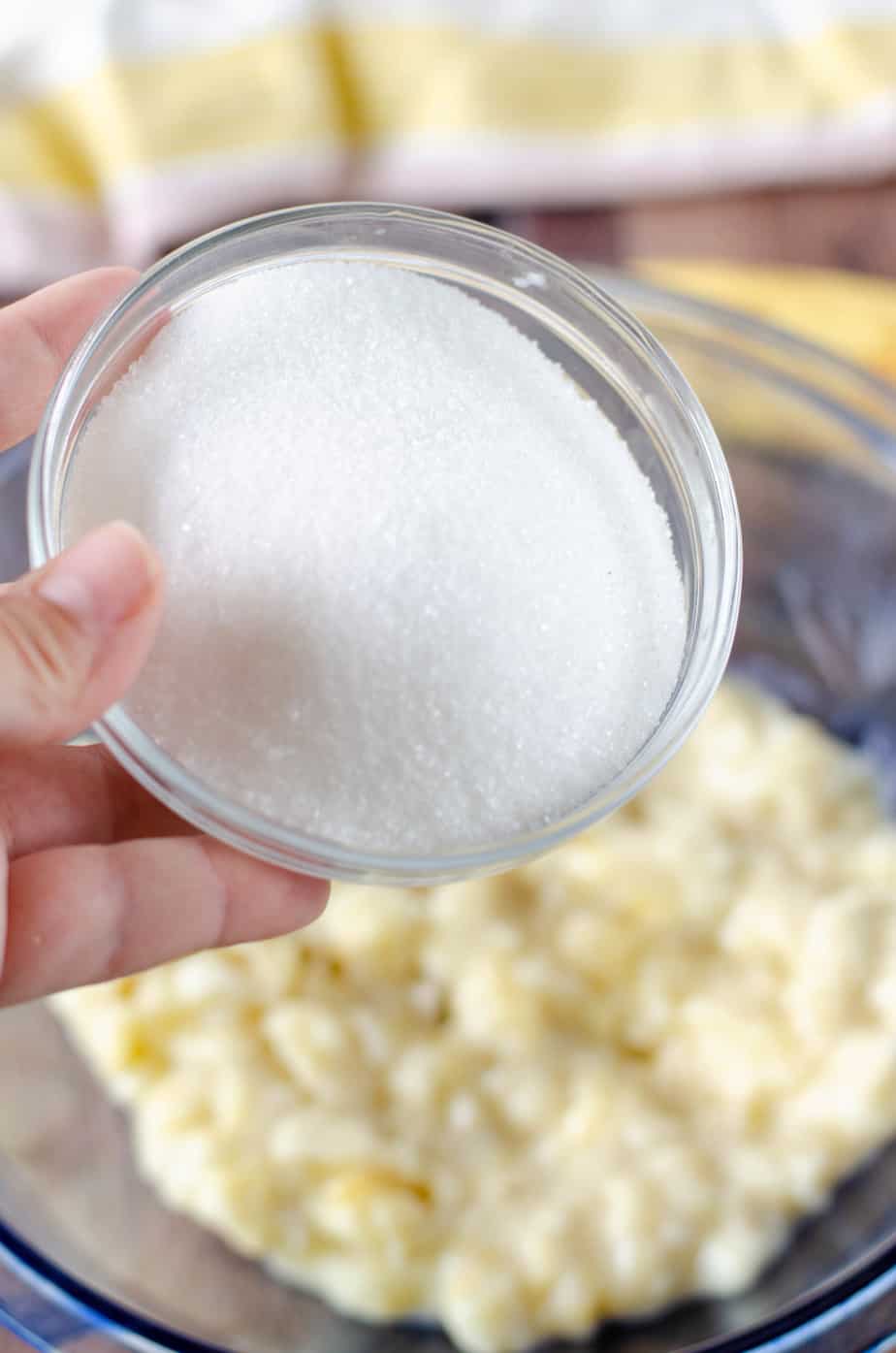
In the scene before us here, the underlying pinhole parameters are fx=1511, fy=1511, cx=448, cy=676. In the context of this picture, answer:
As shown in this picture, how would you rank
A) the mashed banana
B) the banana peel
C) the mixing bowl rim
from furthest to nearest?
the banana peel
the mashed banana
the mixing bowl rim

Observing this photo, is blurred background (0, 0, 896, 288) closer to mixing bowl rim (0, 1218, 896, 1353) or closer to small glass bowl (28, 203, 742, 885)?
small glass bowl (28, 203, 742, 885)

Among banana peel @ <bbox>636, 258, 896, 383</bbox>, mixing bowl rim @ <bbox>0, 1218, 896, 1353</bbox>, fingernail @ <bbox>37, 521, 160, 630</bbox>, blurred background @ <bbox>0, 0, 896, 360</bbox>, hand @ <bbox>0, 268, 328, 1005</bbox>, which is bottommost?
Result: mixing bowl rim @ <bbox>0, 1218, 896, 1353</bbox>

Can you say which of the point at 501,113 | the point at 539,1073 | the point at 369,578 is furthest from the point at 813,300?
the point at 369,578

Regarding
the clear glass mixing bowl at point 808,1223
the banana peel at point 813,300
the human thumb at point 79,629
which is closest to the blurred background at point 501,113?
the banana peel at point 813,300

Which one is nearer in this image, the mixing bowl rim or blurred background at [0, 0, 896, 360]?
the mixing bowl rim

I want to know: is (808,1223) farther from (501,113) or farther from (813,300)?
(501,113)

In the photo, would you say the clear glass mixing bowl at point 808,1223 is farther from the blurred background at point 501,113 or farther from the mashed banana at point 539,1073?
the blurred background at point 501,113

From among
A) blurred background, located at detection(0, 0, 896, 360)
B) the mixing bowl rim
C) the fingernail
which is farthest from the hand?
blurred background, located at detection(0, 0, 896, 360)

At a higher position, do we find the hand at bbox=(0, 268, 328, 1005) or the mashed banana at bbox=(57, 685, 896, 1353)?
the hand at bbox=(0, 268, 328, 1005)

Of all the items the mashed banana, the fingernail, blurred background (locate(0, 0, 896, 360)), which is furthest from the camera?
blurred background (locate(0, 0, 896, 360))
